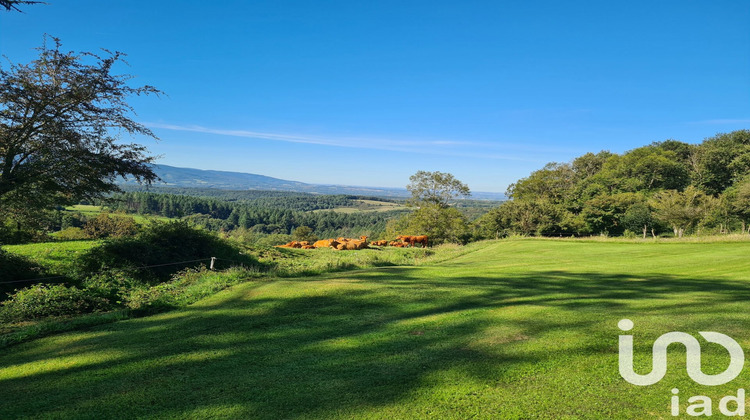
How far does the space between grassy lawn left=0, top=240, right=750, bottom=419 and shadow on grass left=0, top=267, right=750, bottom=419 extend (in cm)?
3

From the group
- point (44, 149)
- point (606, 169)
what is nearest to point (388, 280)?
point (44, 149)

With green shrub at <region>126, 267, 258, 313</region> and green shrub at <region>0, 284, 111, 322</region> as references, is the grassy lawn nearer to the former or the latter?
green shrub at <region>126, 267, 258, 313</region>

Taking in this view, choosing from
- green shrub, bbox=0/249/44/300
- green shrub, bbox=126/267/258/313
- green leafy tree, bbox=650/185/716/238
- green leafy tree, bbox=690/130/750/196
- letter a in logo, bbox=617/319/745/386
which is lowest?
green shrub, bbox=126/267/258/313

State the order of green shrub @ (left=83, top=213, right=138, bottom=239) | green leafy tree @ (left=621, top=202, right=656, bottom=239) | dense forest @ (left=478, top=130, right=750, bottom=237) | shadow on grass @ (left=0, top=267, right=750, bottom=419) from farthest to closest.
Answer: green leafy tree @ (left=621, top=202, right=656, bottom=239), dense forest @ (left=478, top=130, right=750, bottom=237), green shrub @ (left=83, top=213, right=138, bottom=239), shadow on grass @ (left=0, top=267, right=750, bottom=419)

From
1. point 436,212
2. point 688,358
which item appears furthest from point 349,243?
point 688,358

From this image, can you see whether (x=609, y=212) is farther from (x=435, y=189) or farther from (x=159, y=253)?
(x=159, y=253)

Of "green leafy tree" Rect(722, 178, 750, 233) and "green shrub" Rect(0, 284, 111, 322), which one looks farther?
"green leafy tree" Rect(722, 178, 750, 233)

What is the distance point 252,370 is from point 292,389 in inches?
39.1

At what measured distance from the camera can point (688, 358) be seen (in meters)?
4.47

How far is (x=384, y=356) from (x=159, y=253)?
16.6 metres

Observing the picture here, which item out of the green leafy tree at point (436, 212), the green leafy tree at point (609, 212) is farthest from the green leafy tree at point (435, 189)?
the green leafy tree at point (609, 212)

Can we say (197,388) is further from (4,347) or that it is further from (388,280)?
(388,280)

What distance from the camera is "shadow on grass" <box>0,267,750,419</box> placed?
422 centimetres

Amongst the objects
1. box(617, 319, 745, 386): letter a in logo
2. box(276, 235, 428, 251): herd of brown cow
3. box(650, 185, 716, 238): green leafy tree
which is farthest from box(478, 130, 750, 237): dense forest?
box(617, 319, 745, 386): letter a in logo
